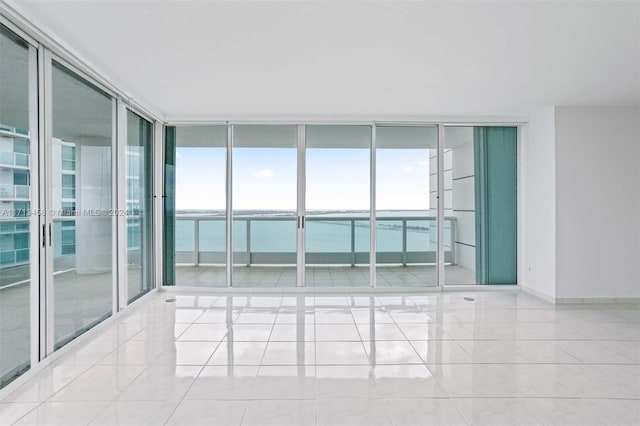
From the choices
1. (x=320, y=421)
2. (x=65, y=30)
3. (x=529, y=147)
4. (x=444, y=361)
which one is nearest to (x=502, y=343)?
(x=444, y=361)

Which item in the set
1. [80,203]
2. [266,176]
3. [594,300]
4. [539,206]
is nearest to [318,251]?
[266,176]

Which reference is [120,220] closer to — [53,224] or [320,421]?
[53,224]

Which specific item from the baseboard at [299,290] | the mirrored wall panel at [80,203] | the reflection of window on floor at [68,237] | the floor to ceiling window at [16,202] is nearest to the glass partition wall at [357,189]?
the baseboard at [299,290]

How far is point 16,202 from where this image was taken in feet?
8.86

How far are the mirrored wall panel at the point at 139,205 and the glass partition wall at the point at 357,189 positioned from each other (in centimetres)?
37

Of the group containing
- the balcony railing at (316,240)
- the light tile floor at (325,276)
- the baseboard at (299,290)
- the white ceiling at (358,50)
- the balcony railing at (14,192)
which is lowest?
the baseboard at (299,290)

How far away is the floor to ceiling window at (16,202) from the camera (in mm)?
2582

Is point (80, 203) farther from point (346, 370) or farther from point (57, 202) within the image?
point (346, 370)

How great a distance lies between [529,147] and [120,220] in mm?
5751

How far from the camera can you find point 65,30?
9.59ft

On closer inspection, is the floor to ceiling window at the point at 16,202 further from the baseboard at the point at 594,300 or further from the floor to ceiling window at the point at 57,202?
the baseboard at the point at 594,300

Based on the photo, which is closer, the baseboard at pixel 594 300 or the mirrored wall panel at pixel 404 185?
the baseboard at pixel 594 300

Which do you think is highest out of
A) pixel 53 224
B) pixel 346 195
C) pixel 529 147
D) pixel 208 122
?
pixel 208 122

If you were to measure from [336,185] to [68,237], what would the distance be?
3625 mm
